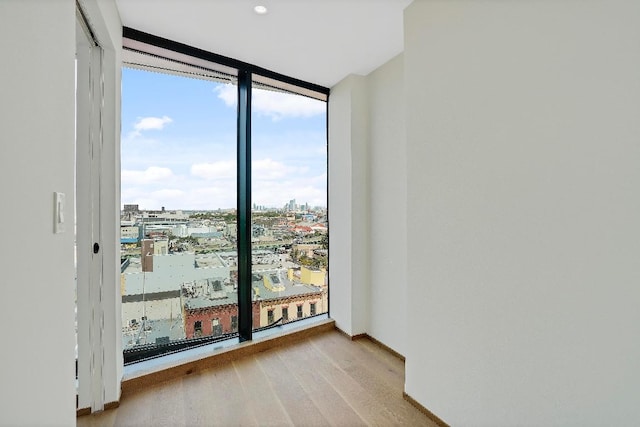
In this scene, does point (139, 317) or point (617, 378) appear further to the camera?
point (139, 317)

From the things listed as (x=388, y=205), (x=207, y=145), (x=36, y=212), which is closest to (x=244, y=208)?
(x=207, y=145)

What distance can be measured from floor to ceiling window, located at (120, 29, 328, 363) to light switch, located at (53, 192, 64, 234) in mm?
1305

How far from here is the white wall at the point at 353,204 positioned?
9.25ft

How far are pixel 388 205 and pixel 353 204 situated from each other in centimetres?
35

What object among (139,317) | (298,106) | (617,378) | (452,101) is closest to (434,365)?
(617,378)

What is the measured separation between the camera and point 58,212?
871 mm

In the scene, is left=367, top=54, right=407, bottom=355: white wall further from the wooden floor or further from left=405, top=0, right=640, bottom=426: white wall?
left=405, top=0, right=640, bottom=426: white wall

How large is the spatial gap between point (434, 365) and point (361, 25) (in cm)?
228

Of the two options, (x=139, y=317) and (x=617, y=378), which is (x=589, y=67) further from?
(x=139, y=317)

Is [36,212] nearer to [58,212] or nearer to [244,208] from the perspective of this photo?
[58,212]

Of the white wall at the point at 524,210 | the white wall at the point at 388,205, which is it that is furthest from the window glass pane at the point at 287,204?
the white wall at the point at 524,210

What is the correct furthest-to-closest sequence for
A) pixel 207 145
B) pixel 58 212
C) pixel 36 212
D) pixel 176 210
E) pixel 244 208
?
pixel 244 208 < pixel 207 145 < pixel 176 210 < pixel 58 212 < pixel 36 212

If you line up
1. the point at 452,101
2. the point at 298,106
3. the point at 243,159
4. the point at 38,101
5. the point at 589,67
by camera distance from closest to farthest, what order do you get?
the point at 38,101 < the point at 589,67 < the point at 452,101 < the point at 243,159 < the point at 298,106

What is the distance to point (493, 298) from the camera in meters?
1.44
